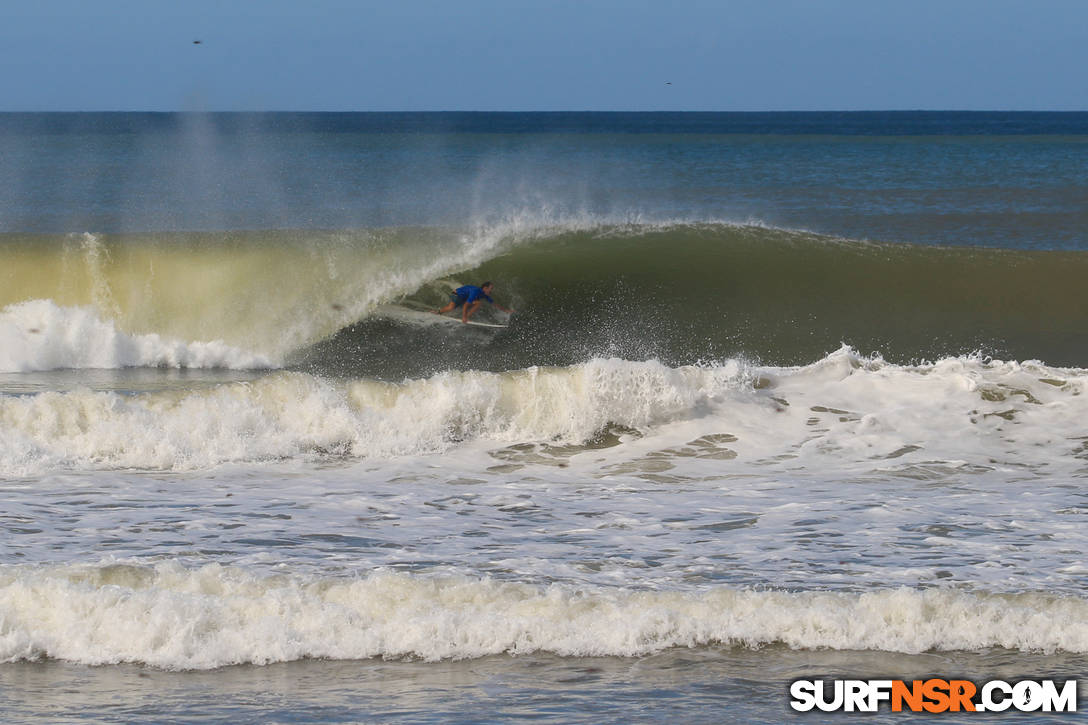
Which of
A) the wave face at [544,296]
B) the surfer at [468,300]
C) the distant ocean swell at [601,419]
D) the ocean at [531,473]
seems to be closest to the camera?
the ocean at [531,473]

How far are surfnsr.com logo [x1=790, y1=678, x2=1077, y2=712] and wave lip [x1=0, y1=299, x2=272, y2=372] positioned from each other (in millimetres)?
10192

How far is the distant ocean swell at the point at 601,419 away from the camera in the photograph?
30.3ft

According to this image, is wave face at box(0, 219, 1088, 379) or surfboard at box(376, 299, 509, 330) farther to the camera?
surfboard at box(376, 299, 509, 330)

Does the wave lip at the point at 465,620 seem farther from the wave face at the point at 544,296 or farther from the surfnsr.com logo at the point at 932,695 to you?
the wave face at the point at 544,296

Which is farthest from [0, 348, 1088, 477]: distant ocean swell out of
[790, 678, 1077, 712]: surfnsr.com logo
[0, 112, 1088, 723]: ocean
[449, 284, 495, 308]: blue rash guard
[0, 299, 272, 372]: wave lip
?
[0, 299, 272, 372]: wave lip

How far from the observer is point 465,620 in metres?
5.78

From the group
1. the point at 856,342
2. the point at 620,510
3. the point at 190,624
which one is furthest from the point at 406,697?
the point at 856,342

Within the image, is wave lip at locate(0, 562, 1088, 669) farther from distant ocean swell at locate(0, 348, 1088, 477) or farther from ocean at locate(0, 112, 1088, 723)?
distant ocean swell at locate(0, 348, 1088, 477)

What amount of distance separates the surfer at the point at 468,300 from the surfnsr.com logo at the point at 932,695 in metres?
9.74

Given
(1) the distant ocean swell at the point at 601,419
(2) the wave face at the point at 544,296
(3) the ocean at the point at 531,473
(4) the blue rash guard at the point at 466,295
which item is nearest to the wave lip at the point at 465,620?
(3) the ocean at the point at 531,473

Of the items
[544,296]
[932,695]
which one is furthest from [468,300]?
[932,695]

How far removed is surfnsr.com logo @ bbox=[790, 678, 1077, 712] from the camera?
200 inches

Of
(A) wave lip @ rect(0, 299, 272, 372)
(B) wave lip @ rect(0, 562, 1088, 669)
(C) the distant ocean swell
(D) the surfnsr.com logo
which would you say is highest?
(A) wave lip @ rect(0, 299, 272, 372)

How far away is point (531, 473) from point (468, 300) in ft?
20.0
